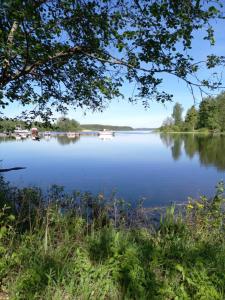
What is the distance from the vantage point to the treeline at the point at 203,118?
5359 mm

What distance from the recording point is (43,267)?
3936mm

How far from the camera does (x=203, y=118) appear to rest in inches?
222

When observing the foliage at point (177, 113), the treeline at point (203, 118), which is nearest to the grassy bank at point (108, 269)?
the treeline at point (203, 118)

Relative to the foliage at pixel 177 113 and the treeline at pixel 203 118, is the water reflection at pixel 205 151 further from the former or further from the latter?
the foliage at pixel 177 113

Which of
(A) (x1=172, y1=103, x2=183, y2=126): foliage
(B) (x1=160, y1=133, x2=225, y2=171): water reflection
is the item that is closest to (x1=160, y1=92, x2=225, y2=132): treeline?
(A) (x1=172, y1=103, x2=183, y2=126): foliage

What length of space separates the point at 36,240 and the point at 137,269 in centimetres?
193

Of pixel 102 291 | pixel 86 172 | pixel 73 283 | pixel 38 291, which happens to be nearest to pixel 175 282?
pixel 102 291

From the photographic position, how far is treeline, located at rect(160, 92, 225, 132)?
211 inches

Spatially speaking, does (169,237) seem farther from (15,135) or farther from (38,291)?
(15,135)

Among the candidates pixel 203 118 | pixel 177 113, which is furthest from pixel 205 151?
pixel 177 113

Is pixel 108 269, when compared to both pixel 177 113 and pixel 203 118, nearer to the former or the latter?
pixel 203 118

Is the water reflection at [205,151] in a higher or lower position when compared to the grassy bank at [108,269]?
lower

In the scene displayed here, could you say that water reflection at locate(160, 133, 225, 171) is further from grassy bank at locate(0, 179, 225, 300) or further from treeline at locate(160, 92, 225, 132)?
grassy bank at locate(0, 179, 225, 300)

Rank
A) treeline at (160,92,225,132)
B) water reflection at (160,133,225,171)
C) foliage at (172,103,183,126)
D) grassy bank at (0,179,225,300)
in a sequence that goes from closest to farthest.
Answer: grassy bank at (0,179,225,300), treeline at (160,92,225,132), water reflection at (160,133,225,171), foliage at (172,103,183,126)
